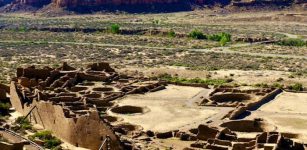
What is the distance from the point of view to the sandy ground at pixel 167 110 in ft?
148

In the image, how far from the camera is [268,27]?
158 meters

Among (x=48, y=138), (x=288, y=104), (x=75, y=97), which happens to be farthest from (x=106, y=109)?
(x=288, y=104)

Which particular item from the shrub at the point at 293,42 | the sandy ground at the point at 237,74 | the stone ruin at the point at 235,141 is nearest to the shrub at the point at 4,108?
the stone ruin at the point at 235,141

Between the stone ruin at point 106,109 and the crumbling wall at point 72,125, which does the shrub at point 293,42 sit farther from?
the crumbling wall at point 72,125

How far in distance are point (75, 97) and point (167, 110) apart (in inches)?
357

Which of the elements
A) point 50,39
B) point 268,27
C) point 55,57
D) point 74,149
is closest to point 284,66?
point 55,57

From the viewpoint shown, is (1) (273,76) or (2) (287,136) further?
(1) (273,76)

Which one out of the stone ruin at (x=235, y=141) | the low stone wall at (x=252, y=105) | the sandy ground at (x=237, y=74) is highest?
the stone ruin at (x=235, y=141)

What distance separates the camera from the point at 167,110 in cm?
4997

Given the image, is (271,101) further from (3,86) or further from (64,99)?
(3,86)

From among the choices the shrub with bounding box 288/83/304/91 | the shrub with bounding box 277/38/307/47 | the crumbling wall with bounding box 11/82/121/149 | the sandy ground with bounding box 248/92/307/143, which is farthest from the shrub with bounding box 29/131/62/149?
the shrub with bounding box 277/38/307/47

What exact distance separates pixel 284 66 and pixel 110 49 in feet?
120

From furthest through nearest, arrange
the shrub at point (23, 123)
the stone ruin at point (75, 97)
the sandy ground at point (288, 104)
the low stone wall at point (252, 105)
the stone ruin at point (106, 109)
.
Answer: the sandy ground at point (288, 104), the low stone wall at point (252, 105), the shrub at point (23, 123), the stone ruin at point (75, 97), the stone ruin at point (106, 109)

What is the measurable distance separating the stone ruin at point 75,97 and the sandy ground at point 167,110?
71.9 inches
